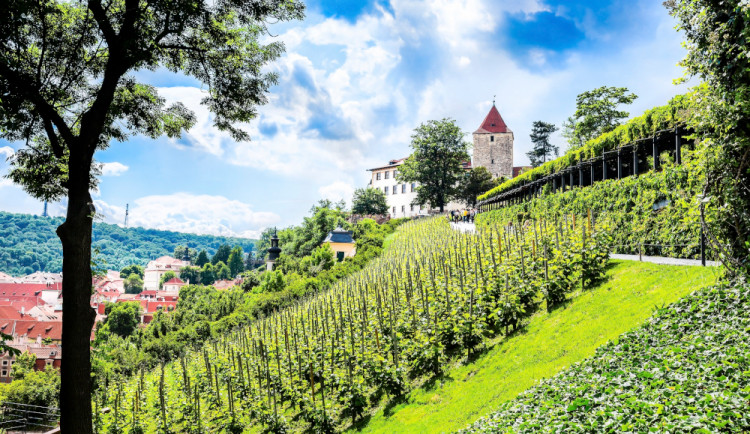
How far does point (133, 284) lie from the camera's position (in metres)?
163

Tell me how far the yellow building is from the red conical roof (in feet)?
139

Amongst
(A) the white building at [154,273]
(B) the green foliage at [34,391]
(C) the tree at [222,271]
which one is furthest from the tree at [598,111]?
(A) the white building at [154,273]

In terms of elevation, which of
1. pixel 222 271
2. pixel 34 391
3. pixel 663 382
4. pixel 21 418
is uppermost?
pixel 663 382

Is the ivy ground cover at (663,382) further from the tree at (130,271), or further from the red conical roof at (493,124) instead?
the tree at (130,271)

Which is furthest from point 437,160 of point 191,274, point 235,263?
point 191,274

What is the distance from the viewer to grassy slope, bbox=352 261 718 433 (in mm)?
8000

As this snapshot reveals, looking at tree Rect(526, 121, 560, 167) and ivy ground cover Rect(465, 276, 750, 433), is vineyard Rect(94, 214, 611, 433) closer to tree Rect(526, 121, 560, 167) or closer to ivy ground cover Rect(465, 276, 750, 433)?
ivy ground cover Rect(465, 276, 750, 433)

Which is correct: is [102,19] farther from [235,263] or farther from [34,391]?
[235,263]

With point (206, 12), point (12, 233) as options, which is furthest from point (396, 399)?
point (12, 233)

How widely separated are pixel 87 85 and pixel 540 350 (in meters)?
10.7

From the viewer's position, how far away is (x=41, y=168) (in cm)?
917

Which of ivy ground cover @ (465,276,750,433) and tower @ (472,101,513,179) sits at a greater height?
tower @ (472,101,513,179)

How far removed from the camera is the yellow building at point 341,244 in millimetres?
47156

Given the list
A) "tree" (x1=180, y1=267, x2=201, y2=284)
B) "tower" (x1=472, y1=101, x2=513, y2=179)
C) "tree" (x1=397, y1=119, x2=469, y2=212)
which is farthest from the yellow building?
"tree" (x1=180, y1=267, x2=201, y2=284)
